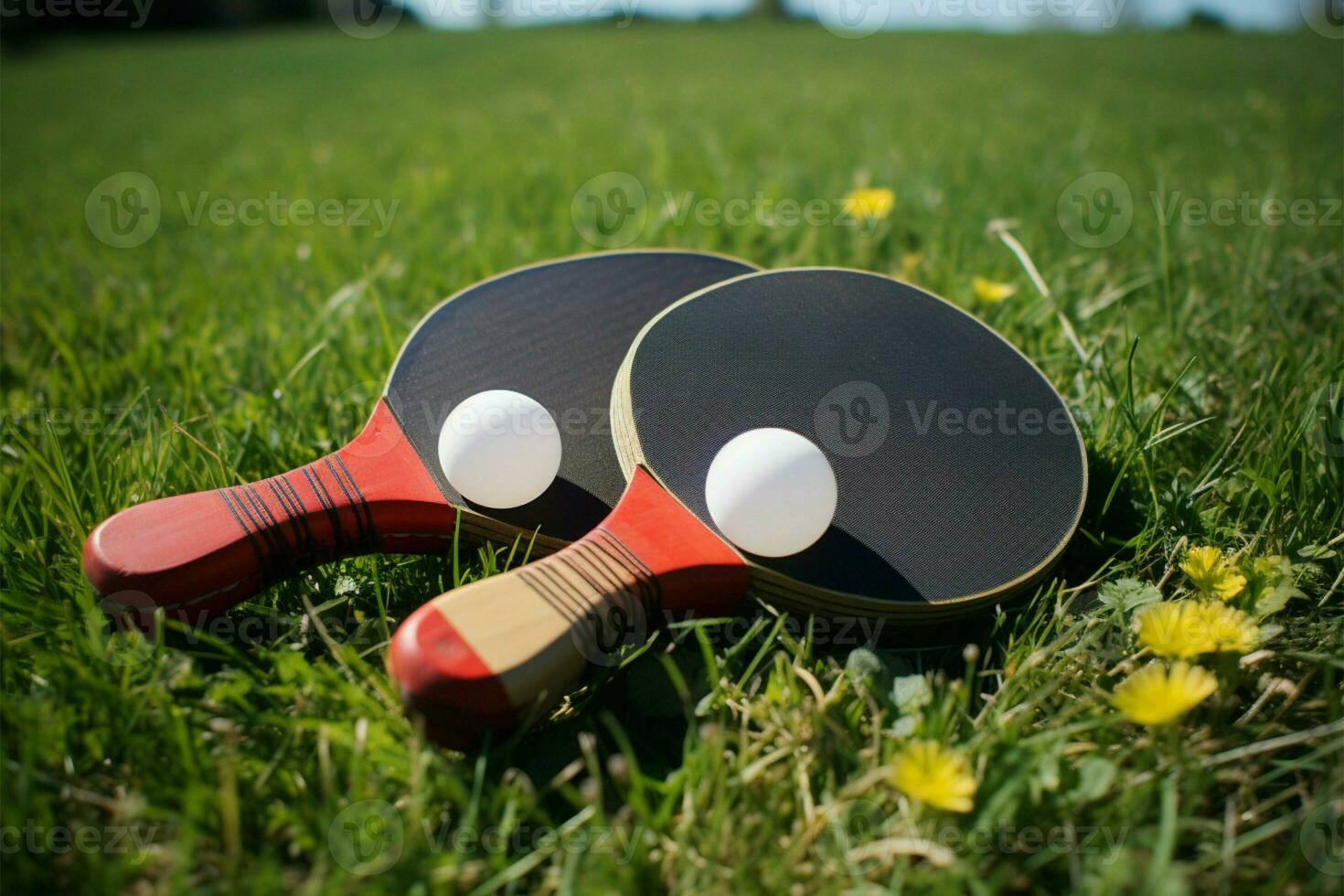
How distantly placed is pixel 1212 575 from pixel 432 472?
115cm

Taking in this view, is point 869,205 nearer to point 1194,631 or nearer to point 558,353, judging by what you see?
point 558,353

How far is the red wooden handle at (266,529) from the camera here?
117cm

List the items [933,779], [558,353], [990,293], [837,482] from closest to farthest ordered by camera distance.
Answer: [933,779] → [837,482] → [558,353] → [990,293]

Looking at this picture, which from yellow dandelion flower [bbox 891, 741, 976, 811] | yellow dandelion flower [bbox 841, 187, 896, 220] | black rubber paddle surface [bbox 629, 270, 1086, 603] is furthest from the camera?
yellow dandelion flower [bbox 841, 187, 896, 220]

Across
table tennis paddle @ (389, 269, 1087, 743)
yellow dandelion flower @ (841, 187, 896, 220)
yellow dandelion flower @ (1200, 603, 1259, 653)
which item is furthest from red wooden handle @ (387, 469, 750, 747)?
yellow dandelion flower @ (841, 187, 896, 220)

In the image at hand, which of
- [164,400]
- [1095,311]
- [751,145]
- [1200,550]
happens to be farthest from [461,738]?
[751,145]

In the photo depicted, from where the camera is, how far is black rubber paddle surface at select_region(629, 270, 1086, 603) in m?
1.30

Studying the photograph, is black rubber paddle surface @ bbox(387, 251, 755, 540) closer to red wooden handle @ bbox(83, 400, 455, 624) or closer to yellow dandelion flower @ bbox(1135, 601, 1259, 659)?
red wooden handle @ bbox(83, 400, 455, 624)

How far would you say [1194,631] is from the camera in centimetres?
115

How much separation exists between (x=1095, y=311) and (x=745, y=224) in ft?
3.98

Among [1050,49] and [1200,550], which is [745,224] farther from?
[1050,49]

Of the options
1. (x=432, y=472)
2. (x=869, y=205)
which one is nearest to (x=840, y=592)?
(x=432, y=472)

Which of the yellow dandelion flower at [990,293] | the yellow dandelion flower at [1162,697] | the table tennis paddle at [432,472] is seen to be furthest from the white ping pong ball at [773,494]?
the yellow dandelion flower at [990,293]

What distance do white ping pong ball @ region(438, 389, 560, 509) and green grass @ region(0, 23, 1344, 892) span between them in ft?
0.42
